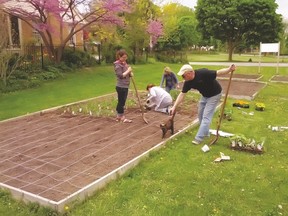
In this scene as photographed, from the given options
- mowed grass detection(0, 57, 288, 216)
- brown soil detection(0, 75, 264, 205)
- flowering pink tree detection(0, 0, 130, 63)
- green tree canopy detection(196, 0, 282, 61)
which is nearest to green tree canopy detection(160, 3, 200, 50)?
green tree canopy detection(196, 0, 282, 61)

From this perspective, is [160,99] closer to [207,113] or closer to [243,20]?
[207,113]

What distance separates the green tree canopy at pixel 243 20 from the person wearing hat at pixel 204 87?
1222 inches

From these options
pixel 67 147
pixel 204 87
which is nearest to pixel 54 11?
pixel 67 147

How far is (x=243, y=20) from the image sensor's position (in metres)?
35.4

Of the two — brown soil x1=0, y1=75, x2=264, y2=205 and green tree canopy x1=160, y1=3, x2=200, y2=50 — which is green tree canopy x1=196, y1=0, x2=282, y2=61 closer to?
green tree canopy x1=160, y1=3, x2=200, y2=50

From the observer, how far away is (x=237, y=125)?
7.54 metres

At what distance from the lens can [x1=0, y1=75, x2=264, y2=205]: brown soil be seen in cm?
456

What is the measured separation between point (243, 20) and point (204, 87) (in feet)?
106

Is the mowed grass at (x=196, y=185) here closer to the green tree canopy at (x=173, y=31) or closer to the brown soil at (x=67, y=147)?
the brown soil at (x=67, y=147)

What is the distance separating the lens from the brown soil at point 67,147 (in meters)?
4.56

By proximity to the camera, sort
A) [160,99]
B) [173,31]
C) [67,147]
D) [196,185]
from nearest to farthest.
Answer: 1. [196,185]
2. [67,147]
3. [160,99]
4. [173,31]

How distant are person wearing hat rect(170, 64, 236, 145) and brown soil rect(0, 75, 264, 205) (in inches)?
32.5

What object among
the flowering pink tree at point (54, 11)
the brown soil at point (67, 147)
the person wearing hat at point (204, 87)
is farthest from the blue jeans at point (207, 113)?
the flowering pink tree at point (54, 11)

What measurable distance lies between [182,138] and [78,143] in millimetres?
2075
